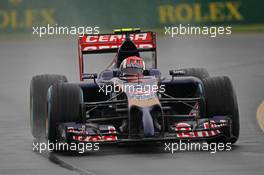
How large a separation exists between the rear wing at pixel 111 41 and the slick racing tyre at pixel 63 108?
2.89 meters

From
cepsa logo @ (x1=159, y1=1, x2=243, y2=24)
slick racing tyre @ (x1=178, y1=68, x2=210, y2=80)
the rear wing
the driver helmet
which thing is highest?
cepsa logo @ (x1=159, y1=1, x2=243, y2=24)

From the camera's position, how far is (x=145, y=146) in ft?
51.4

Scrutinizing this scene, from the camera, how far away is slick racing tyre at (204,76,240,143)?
50.3 ft

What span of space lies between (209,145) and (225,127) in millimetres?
507

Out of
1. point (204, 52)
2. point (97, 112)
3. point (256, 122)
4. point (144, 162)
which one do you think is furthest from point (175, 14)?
point (144, 162)

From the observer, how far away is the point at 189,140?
14.8m

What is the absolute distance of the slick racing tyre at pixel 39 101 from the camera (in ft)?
55.2

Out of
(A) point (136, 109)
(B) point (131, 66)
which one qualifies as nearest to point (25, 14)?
(B) point (131, 66)

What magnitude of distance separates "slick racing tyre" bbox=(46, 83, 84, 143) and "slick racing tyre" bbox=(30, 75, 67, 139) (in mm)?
1499

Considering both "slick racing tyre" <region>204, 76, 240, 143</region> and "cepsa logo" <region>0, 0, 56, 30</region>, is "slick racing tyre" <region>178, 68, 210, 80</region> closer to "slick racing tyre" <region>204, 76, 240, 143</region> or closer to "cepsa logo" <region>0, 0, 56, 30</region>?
"slick racing tyre" <region>204, 76, 240, 143</region>

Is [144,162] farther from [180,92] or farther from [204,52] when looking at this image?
[204,52]

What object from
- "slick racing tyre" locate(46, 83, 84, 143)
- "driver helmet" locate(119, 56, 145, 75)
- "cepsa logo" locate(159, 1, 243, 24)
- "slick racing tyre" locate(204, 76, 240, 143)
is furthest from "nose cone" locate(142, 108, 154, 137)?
"cepsa logo" locate(159, 1, 243, 24)

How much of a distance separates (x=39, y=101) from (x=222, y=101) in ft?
9.82

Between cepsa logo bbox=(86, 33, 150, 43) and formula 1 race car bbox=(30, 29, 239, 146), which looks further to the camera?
cepsa logo bbox=(86, 33, 150, 43)
